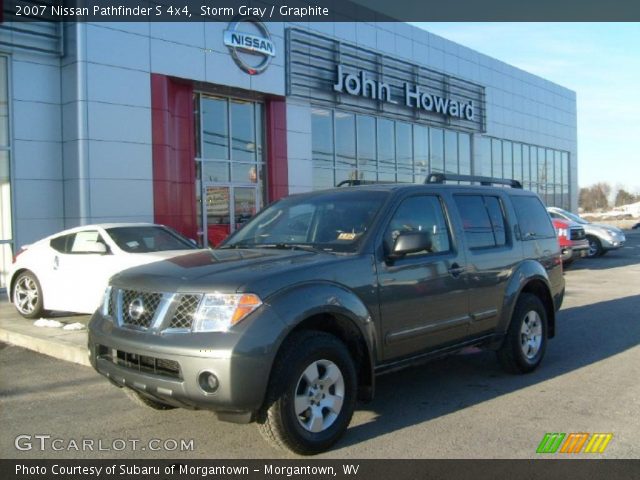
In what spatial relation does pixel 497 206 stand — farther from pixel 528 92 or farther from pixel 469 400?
pixel 528 92

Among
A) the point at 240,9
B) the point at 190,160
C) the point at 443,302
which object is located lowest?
the point at 443,302

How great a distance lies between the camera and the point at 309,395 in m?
4.16

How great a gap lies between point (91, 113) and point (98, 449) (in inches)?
417

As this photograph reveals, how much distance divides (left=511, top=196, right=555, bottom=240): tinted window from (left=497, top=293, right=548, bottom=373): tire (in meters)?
0.70

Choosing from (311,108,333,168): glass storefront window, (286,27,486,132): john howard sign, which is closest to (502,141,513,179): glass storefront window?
(286,27,486,132): john howard sign

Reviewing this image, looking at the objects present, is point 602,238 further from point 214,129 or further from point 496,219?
point 496,219

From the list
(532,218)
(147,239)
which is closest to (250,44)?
(147,239)

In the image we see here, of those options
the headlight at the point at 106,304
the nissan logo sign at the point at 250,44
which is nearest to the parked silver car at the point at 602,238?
the nissan logo sign at the point at 250,44

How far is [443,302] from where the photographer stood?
5211mm

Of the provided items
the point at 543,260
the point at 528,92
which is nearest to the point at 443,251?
the point at 543,260

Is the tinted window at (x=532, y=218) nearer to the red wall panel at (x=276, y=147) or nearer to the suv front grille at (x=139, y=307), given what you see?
the suv front grille at (x=139, y=307)

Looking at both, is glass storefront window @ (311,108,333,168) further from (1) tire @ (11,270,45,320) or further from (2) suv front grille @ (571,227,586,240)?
(1) tire @ (11,270,45,320)

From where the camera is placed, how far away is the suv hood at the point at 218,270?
4.02 metres

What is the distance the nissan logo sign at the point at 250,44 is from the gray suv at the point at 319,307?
457 inches
